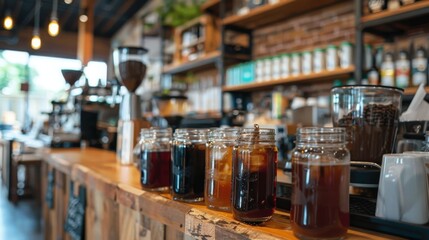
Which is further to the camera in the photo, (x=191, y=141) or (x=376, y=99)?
(x=376, y=99)

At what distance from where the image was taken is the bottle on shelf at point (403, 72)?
7.54 ft

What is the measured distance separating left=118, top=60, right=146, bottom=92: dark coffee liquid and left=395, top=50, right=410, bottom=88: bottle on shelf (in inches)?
65.0

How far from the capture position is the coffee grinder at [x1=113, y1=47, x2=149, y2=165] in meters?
1.68

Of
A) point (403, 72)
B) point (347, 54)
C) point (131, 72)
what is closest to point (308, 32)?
point (347, 54)

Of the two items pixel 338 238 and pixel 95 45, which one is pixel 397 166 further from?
pixel 95 45

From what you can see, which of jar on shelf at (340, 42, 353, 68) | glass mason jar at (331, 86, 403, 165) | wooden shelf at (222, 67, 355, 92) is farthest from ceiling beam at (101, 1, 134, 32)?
glass mason jar at (331, 86, 403, 165)

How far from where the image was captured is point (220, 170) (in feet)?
2.57

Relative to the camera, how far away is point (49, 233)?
2.50 meters

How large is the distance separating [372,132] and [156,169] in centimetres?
62

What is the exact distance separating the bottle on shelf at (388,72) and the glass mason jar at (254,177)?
1.96 m

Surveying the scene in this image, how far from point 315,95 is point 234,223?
2.77 m

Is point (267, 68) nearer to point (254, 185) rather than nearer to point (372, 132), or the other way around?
point (372, 132)

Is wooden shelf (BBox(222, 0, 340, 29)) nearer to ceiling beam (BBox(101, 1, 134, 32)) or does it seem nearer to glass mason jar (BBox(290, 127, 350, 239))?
glass mason jar (BBox(290, 127, 350, 239))

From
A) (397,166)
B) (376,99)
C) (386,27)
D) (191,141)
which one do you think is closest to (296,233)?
(397,166)
